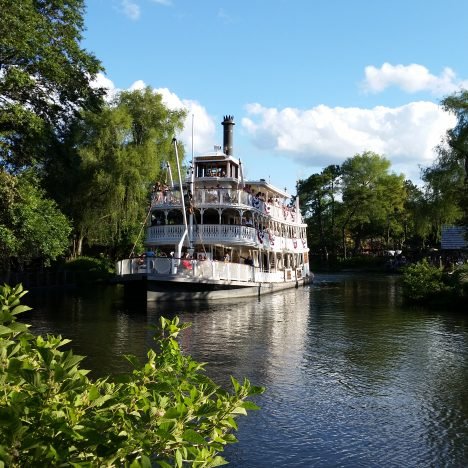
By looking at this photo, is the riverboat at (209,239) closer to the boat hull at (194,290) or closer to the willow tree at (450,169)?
the boat hull at (194,290)

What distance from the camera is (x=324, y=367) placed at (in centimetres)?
1424

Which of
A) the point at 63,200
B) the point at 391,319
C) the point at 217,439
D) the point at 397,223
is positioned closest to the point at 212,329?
the point at 391,319

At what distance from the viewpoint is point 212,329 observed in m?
20.2

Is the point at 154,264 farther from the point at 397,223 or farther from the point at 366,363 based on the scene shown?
the point at 397,223

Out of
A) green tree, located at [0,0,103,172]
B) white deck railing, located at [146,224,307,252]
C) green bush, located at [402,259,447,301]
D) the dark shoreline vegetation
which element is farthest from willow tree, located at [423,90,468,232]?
green tree, located at [0,0,103,172]

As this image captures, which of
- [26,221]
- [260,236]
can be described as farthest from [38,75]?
[260,236]

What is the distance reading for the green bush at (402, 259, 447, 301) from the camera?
2928 centimetres

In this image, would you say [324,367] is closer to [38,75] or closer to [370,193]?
[38,75]

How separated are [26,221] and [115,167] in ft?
62.4

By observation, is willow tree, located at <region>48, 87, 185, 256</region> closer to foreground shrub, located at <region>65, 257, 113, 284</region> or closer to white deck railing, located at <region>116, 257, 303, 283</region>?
foreground shrub, located at <region>65, 257, 113, 284</region>

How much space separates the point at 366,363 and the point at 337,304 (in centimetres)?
1596

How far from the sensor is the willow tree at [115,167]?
1692 inches

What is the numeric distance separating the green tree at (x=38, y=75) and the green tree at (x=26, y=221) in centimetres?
150

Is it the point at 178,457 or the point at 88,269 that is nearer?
the point at 178,457
